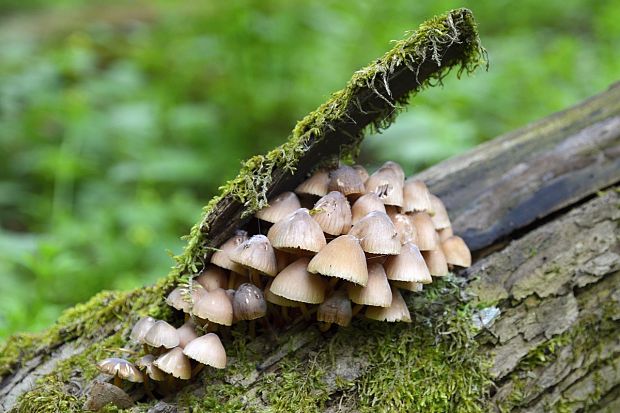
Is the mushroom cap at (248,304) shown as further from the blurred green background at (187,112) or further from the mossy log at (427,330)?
the blurred green background at (187,112)

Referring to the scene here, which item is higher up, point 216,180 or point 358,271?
point 216,180

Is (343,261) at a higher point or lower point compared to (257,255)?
lower

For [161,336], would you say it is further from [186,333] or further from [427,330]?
[427,330]

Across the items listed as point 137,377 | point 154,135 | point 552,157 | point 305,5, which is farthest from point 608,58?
point 137,377

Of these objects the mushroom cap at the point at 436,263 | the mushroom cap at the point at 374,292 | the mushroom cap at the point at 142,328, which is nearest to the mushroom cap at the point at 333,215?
the mushroom cap at the point at 374,292

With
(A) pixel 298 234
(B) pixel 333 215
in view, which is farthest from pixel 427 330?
(A) pixel 298 234

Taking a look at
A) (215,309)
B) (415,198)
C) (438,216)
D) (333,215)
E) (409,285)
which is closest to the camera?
(215,309)

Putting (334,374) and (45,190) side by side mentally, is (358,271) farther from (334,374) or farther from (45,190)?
(45,190)
